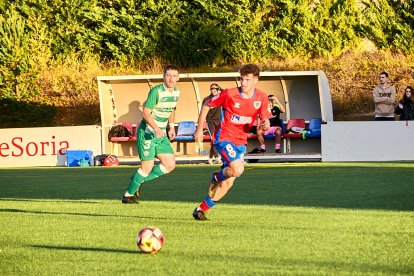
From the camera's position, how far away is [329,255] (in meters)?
8.33

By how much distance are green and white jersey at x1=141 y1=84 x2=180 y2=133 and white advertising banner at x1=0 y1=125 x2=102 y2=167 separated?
56.2 ft

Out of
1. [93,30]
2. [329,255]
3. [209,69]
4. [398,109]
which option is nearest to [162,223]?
[329,255]

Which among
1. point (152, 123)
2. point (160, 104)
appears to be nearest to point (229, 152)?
point (152, 123)

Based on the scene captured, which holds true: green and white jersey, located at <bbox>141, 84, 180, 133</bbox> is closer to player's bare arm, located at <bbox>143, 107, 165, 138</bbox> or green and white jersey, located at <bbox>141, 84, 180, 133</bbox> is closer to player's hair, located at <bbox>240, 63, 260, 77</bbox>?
player's bare arm, located at <bbox>143, 107, 165, 138</bbox>

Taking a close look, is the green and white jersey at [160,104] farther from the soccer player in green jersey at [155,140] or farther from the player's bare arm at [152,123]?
the player's bare arm at [152,123]

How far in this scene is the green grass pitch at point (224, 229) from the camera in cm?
795

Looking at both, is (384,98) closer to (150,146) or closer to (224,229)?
(150,146)

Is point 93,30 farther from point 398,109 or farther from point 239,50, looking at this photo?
point 398,109

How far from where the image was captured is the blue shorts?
12.0m

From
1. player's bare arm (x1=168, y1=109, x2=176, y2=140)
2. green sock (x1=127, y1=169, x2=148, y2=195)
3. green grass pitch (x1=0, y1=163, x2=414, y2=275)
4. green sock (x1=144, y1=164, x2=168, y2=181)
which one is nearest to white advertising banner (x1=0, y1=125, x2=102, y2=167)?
green grass pitch (x1=0, y1=163, x2=414, y2=275)

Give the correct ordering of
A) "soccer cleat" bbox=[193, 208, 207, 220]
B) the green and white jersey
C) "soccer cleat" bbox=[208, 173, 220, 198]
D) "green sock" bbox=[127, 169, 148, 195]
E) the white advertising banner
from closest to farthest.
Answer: "soccer cleat" bbox=[193, 208, 207, 220] < "soccer cleat" bbox=[208, 173, 220, 198] < "green sock" bbox=[127, 169, 148, 195] < the green and white jersey < the white advertising banner

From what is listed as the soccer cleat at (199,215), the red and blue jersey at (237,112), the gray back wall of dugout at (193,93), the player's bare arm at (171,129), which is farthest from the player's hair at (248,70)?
the gray back wall of dugout at (193,93)

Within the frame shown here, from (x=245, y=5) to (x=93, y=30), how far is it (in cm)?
674

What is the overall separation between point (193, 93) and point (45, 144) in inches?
195
